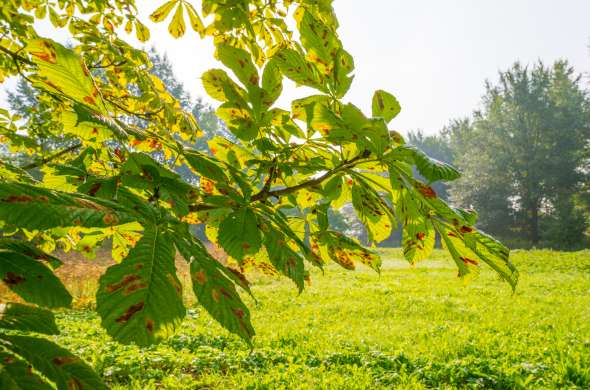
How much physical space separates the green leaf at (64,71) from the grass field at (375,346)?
2.26 m

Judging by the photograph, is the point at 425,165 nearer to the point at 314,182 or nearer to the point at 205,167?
the point at 314,182

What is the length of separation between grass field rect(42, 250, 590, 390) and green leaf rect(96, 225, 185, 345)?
2264 mm

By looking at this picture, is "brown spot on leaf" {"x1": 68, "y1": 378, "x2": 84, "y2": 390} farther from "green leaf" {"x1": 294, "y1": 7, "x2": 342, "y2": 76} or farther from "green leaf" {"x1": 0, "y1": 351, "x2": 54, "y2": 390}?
"green leaf" {"x1": 294, "y1": 7, "x2": 342, "y2": 76}

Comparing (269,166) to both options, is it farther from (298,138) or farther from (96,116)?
(96,116)

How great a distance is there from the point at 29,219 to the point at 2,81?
3.12 metres

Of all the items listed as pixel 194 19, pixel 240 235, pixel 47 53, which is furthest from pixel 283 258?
pixel 194 19

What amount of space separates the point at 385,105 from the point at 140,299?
59 centimetres

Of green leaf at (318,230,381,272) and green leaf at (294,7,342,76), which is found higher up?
green leaf at (294,7,342,76)

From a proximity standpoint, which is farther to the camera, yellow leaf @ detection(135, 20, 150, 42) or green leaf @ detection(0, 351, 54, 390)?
yellow leaf @ detection(135, 20, 150, 42)

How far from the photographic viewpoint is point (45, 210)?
0.42 m

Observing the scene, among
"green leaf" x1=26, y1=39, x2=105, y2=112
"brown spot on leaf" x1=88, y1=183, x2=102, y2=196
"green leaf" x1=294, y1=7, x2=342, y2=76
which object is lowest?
"brown spot on leaf" x1=88, y1=183, x2=102, y2=196

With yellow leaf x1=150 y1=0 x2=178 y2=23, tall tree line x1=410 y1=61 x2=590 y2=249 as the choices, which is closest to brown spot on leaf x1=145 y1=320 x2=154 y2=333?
yellow leaf x1=150 y1=0 x2=178 y2=23

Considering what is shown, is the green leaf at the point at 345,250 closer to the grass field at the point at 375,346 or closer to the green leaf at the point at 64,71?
the green leaf at the point at 64,71

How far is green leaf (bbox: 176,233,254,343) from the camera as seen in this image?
528 mm
